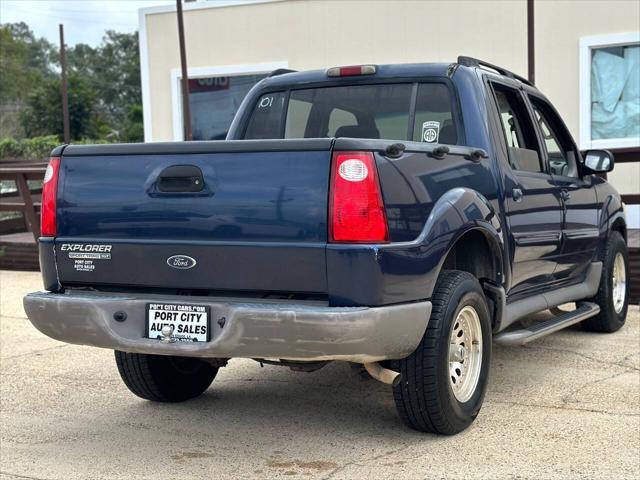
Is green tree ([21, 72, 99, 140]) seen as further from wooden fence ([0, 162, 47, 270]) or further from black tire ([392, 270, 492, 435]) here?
black tire ([392, 270, 492, 435])

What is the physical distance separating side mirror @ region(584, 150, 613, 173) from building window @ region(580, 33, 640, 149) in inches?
287

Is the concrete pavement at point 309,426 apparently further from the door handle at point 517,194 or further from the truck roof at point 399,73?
the truck roof at point 399,73

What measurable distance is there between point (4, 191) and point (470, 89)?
37.4 feet

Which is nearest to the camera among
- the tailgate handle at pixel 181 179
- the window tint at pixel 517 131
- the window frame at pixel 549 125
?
the tailgate handle at pixel 181 179

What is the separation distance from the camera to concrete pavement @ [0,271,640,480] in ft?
14.0

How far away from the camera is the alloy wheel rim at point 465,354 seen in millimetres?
4758

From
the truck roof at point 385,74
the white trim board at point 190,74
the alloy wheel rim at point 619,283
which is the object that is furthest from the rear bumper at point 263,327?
the white trim board at point 190,74

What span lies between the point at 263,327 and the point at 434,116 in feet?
6.23

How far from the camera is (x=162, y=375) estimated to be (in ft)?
17.4

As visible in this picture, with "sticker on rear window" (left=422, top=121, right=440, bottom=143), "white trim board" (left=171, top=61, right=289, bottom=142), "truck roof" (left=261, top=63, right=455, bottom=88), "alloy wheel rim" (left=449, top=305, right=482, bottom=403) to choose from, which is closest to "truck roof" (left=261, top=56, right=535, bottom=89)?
"truck roof" (left=261, top=63, right=455, bottom=88)

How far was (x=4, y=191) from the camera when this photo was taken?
15086 millimetres

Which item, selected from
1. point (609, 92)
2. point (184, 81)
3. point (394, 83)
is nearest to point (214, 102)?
point (184, 81)

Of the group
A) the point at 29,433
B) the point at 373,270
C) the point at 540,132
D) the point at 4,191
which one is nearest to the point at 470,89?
the point at 540,132

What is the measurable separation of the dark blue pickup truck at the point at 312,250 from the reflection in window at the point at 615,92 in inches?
353
